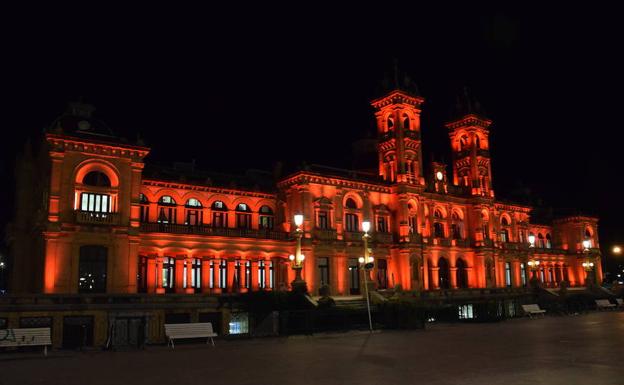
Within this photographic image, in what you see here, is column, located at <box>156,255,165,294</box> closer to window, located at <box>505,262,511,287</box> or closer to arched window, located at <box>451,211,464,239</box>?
arched window, located at <box>451,211,464,239</box>

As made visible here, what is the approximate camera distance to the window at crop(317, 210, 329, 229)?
5022 centimetres

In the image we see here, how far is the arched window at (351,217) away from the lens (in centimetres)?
5253

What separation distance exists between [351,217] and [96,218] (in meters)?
24.0

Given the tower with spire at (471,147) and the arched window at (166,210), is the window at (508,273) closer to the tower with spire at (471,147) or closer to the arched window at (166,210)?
the tower with spire at (471,147)

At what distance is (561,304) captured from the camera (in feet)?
142

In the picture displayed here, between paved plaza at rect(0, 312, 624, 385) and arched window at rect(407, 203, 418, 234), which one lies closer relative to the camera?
paved plaza at rect(0, 312, 624, 385)

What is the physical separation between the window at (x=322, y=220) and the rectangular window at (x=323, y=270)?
2.99 m

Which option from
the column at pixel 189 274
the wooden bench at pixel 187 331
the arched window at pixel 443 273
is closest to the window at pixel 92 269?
the column at pixel 189 274

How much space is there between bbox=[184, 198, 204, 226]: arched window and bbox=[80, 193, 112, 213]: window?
8380 millimetres

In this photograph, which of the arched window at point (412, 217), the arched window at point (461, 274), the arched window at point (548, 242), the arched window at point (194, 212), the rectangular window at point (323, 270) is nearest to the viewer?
the arched window at point (194, 212)

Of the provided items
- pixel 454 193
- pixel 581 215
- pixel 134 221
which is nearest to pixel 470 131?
pixel 454 193

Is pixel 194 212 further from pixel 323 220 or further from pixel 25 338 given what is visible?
pixel 25 338

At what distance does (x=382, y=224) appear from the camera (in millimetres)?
55031

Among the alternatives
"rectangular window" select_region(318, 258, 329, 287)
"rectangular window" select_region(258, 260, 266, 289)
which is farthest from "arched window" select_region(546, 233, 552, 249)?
"rectangular window" select_region(258, 260, 266, 289)
